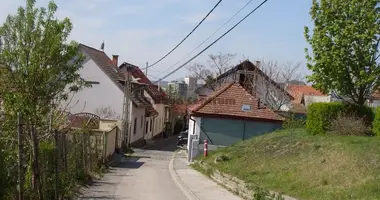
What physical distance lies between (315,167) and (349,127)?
3.71 meters

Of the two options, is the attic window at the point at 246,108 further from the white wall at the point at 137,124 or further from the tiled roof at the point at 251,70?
the tiled roof at the point at 251,70

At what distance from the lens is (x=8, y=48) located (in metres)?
11.6

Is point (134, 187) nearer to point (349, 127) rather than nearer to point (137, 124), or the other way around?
point (349, 127)

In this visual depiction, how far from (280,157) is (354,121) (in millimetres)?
2724

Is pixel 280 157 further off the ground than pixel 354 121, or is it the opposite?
pixel 354 121

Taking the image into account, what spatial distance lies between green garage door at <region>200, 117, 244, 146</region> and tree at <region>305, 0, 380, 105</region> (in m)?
11.3

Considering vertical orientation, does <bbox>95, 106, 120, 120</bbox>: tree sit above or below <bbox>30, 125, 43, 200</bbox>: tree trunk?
above

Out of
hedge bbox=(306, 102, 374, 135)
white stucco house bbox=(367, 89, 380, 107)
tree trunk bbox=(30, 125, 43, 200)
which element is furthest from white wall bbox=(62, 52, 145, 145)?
tree trunk bbox=(30, 125, 43, 200)

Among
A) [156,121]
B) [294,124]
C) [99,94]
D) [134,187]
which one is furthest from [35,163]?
[156,121]

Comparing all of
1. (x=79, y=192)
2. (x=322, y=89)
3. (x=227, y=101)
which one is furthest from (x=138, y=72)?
(x=79, y=192)

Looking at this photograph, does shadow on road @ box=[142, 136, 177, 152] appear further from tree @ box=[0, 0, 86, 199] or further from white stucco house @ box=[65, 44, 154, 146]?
tree @ box=[0, 0, 86, 199]

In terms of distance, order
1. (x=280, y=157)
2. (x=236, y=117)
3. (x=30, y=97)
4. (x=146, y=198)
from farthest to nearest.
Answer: (x=236, y=117), (x=280, y=157), (x=146, y=198), (x=30, y=97)

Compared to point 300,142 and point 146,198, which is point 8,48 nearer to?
point 146,198

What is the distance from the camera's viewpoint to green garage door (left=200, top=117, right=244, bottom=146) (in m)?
31.3
